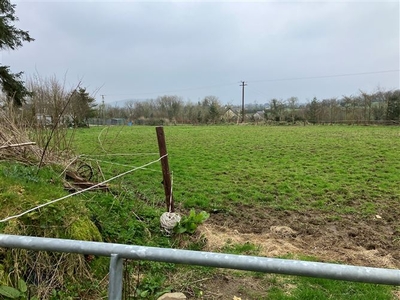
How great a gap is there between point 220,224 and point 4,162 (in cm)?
335

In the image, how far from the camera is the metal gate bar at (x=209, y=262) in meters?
1.01

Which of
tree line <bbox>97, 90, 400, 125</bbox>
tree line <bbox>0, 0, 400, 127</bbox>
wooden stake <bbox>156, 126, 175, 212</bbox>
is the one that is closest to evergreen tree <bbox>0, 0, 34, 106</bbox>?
tree line <bbox>0, 0, 400, 127</bbox>

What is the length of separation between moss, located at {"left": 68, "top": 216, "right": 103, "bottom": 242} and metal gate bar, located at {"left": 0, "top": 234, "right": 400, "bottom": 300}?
5.63ft

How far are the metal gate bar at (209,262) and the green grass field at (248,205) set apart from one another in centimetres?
147

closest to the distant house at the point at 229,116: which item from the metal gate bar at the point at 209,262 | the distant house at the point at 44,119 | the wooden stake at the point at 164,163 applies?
the distant house at the point at 44,119

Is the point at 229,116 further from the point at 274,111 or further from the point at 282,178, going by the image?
the point at 282,178

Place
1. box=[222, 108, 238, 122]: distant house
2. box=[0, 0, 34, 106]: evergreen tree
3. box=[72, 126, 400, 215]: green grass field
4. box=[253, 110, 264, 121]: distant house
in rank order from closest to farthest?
box=[72, 126, 400, 215]: green grass field → box=[0, 0, 34, 106]: evergreen tree → box=[253, 110, 264, 121]: distant house → box=[222, 108, 238, 122]: distant house

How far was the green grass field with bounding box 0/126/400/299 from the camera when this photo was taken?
3105 millimetres

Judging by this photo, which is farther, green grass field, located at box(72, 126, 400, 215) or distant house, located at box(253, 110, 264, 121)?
distant house, located at box(253, 110, 264, 121)

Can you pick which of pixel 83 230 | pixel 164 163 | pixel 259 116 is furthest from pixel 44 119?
pixel 259 116

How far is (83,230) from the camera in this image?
2979 millimetres

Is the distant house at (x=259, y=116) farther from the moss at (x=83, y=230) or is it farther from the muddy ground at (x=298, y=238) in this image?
the moss at (x=83, y=230)

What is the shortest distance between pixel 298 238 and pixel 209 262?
3.82 meters

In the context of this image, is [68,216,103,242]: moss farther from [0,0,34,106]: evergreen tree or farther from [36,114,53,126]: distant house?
[0,0,34,106]: evergreen tree
